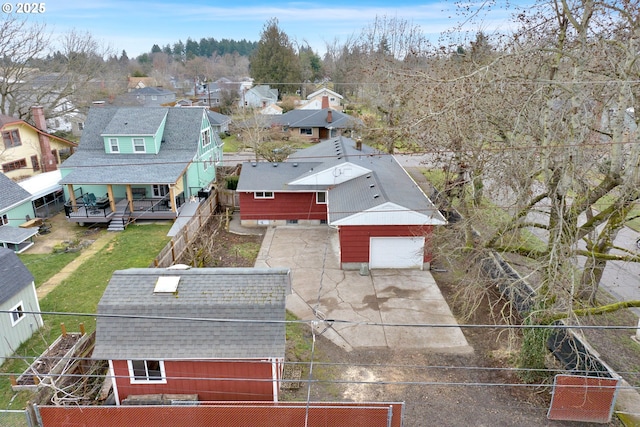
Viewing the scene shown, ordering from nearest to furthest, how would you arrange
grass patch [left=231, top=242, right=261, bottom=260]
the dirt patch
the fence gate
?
the fence gate → the dirt patch → grass patch [left=231, top=242, right=261, bottom=260]

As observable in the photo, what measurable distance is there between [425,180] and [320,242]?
1528 cm

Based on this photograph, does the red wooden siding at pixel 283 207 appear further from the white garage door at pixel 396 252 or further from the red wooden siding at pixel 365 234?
the white garage door at pixel 396 252

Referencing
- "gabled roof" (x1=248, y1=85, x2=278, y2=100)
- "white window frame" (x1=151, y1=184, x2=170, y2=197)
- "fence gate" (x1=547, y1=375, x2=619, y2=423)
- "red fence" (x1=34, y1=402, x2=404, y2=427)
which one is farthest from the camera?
"gabled roof" (x1=248, y1=85, x2=278, y2=100)

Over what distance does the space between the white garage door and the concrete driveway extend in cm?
39

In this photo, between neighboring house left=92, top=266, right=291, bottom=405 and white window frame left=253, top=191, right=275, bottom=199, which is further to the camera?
white window frame left=253, top=191, right=275, bottom=199

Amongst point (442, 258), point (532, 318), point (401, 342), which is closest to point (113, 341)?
point (401, 342)

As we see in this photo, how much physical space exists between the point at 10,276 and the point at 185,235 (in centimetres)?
763

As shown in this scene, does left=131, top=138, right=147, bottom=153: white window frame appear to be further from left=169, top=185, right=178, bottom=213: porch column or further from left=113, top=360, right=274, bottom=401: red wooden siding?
left=113, top=360, right=274, bottom=401: red wooden siding

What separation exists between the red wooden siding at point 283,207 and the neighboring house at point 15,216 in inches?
412

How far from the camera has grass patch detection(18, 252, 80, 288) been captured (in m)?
18.1

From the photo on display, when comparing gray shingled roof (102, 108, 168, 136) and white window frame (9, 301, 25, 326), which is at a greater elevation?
gray shingled roof (102, 108, 168, 136)

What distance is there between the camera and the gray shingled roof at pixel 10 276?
1252 centimetres

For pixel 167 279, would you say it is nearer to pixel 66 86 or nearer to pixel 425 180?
pixel 425 180

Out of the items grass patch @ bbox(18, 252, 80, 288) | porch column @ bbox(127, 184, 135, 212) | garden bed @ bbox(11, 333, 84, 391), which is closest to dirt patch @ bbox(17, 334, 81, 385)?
garden bed @ bbox(11, 333, 84, 391)
